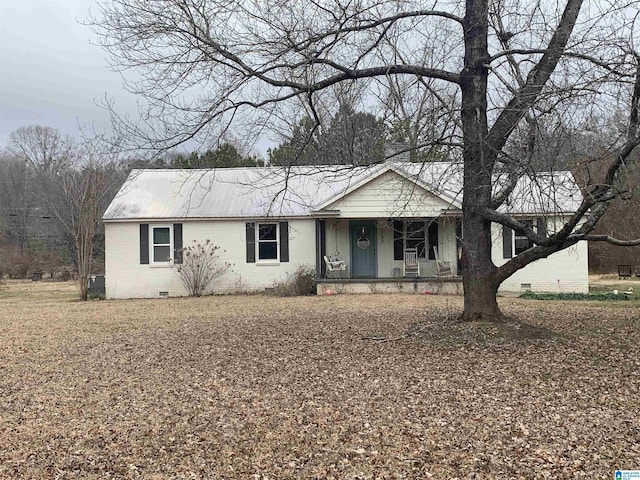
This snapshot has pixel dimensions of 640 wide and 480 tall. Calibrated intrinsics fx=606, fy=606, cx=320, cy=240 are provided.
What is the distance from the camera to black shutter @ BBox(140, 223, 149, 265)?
A: 67.2ft

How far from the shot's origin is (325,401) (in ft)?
20.8

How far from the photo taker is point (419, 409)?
5.95m

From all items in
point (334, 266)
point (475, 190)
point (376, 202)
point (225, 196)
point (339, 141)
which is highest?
point (339, 141)

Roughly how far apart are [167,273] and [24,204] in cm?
2999

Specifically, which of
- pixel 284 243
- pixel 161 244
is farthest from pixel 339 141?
pixel 161 244

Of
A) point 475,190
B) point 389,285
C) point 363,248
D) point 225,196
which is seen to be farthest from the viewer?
point 225,196

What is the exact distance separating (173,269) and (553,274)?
41.5 ft

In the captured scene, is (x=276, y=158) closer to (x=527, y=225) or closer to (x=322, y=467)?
(x=527, y=225)

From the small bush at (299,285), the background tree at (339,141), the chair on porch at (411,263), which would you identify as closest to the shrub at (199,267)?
the small bush at (299,285)

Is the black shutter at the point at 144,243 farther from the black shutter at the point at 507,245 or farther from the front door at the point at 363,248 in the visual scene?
the black shutter at the point at 507,245

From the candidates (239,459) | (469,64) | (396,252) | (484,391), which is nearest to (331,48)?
(469,64)

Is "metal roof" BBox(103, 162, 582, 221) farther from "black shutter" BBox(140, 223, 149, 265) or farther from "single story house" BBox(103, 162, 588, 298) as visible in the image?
"black shutter" BBox(140, 223, 149, 265)

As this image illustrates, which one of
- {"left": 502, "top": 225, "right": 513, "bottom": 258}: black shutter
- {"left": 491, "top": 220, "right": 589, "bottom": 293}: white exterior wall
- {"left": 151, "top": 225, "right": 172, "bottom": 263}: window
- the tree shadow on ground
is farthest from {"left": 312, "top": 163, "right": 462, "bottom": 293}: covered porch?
the tree shadow on ground

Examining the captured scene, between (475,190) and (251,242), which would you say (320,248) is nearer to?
(251,242)
